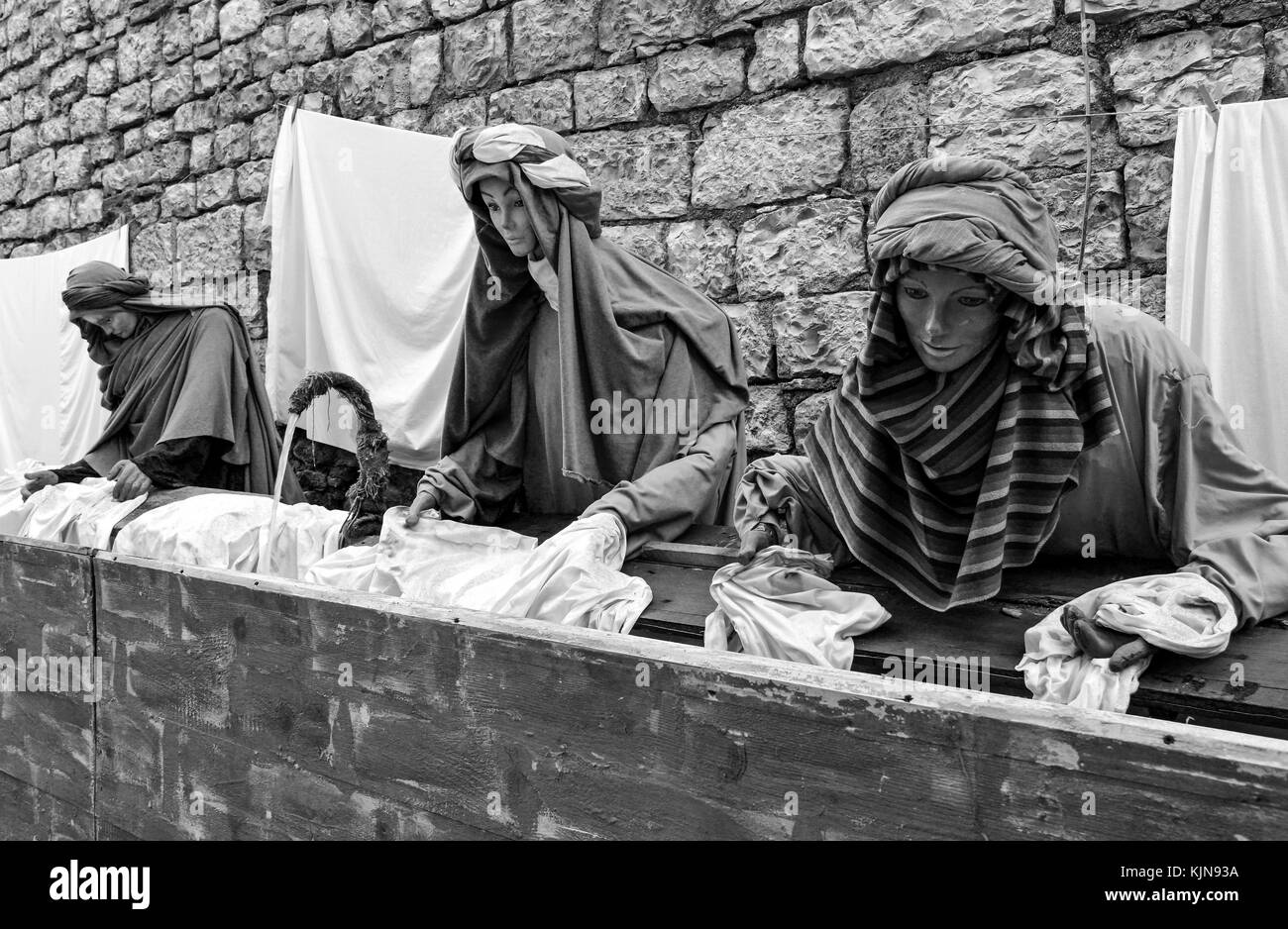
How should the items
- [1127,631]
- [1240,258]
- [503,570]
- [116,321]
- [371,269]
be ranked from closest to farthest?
[1127,631] < [503,570] < [1240,258] < [116,321] < [371,269]

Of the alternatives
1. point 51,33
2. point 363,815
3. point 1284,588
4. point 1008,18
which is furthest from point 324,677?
point 51,33

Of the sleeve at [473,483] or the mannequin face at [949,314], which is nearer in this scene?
the mannequin face at [949,314]

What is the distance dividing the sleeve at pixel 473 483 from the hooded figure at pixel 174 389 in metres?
1.43

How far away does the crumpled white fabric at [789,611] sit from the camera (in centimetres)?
178

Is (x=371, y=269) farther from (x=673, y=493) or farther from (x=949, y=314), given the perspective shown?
(x=949, y=314)

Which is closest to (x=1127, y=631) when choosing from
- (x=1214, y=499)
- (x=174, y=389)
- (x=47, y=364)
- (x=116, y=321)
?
(x=1214, y=499)

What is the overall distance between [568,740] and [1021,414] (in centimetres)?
92

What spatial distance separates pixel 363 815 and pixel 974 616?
114cm

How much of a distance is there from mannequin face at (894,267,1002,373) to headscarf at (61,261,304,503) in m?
3.16

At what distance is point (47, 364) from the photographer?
793 cm

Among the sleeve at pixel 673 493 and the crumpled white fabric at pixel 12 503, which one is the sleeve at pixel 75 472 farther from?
the sleeve at pixel 673 493

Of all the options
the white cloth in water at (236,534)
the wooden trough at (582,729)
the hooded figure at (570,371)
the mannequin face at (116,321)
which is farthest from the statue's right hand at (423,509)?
the mannequin face at (116,321)

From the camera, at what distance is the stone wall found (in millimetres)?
3506

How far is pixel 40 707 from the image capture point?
2.63 m
